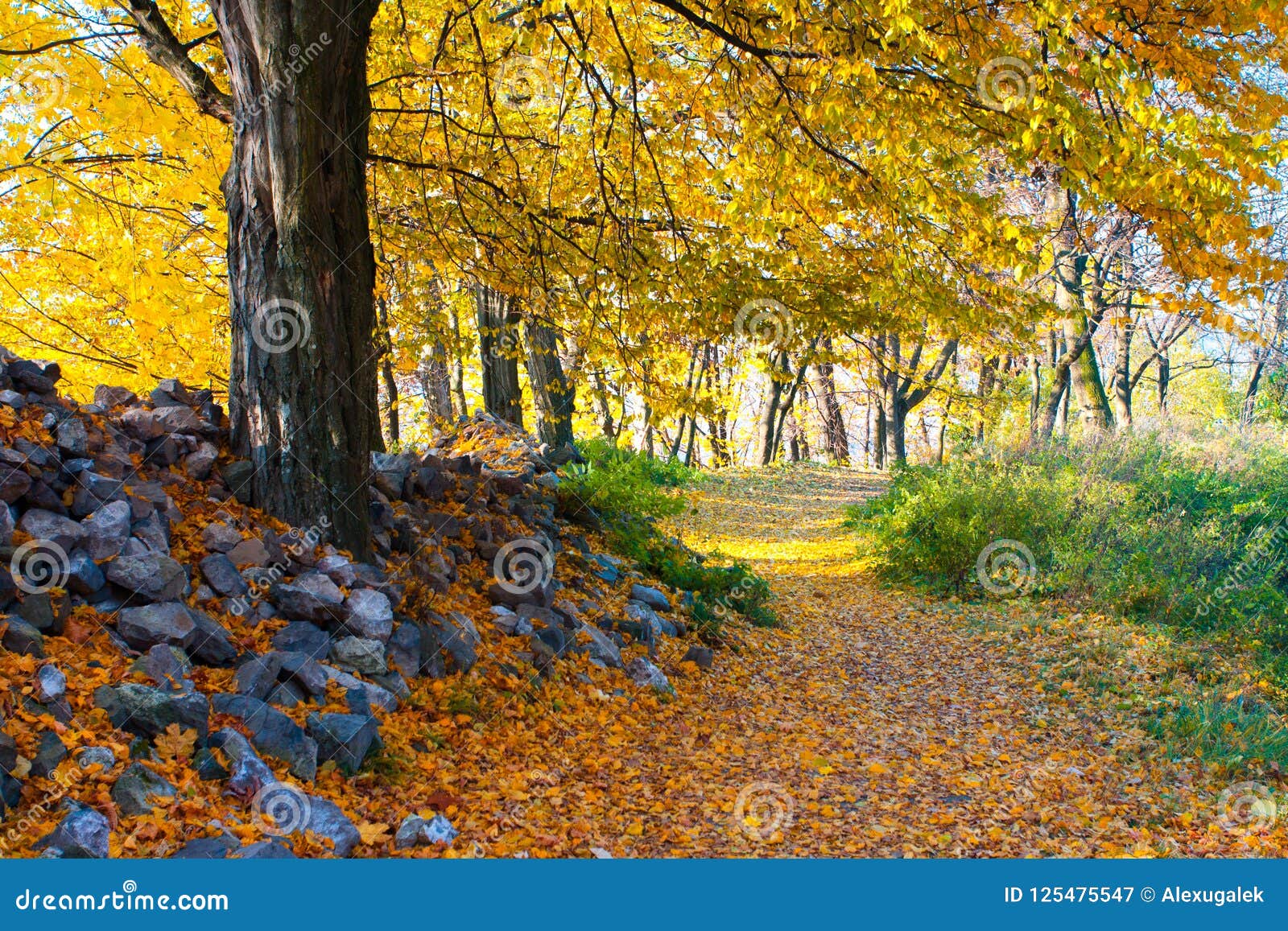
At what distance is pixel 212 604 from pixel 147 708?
3.23ft

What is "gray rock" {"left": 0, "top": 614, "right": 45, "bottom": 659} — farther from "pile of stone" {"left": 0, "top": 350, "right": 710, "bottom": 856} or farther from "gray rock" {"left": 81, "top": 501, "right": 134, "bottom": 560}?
"gray rock" {"left": 81, "top": 501, "right": 134, "bottom": 560}

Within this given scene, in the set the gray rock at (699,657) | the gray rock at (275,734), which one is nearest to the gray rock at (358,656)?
the gray rock at (275,734)

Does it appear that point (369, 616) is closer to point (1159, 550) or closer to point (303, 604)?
point (303, 604)

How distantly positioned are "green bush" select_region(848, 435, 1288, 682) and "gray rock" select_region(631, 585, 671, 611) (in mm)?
3451

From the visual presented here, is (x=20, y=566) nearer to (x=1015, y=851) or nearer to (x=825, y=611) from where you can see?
(x=1015, y=851)

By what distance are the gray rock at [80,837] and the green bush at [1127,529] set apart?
7053 mm

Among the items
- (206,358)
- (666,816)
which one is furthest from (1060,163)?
(206,358)

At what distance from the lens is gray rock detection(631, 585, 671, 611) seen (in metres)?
7.44

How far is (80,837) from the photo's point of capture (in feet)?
10.2

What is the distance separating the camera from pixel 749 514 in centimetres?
1503

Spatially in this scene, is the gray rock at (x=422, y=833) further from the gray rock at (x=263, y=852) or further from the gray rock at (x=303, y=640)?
the gray rock at (x=303, y=640)

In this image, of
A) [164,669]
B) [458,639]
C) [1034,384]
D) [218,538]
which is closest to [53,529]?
[218,538]

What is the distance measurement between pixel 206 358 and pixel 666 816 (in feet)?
18.6

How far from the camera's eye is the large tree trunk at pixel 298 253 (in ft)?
17.1
